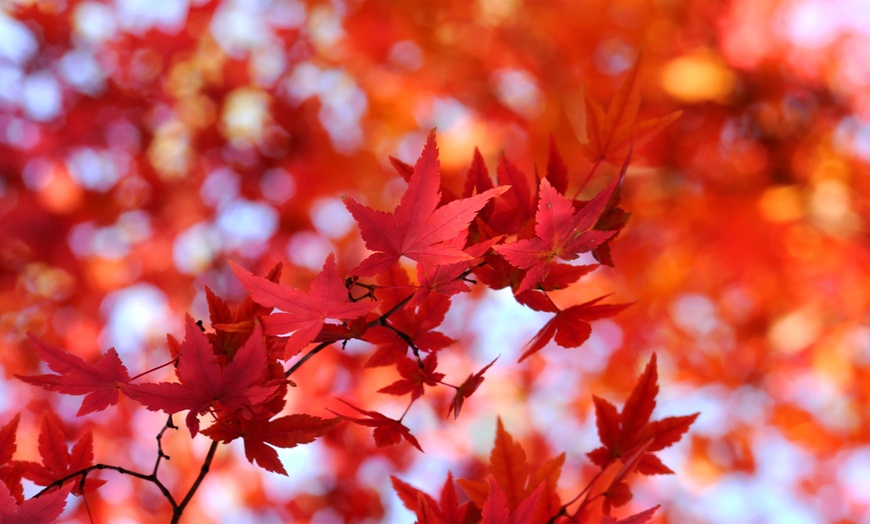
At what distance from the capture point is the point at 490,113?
283cm

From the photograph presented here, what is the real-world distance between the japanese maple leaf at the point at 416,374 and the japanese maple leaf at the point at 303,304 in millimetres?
148

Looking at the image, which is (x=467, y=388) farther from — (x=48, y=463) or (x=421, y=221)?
(x=48, y=463)

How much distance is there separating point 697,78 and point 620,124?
2.27m

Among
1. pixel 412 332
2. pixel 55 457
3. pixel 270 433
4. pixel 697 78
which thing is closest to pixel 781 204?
pixel 697 78

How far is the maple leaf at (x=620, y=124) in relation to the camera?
2.14 feet

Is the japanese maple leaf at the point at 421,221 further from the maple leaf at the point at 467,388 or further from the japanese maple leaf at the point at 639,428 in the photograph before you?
the japanese maple leaf at the point at 639,428

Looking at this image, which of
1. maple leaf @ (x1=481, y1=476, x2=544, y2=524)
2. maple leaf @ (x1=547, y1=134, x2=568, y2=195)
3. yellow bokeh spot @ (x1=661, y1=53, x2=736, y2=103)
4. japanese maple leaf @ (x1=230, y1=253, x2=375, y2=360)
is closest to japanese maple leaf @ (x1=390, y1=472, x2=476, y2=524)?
maple leaf @ (x1=481, y1=476, x2=544, y2=524)

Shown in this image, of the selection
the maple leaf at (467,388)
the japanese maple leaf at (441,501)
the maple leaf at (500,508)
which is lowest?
the maple leaf at (500,508)

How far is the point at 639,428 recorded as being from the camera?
711 millimetres

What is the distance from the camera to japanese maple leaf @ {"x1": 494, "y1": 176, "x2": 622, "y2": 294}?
558 mm

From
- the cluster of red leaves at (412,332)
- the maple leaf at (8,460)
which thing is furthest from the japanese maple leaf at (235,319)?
the maple leaf at (8,460)

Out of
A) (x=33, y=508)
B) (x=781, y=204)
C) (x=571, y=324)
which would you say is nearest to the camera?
(x=33, y=508)

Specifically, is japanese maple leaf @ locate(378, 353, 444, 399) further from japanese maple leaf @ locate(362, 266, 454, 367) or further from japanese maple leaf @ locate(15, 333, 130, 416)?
japanese maple leaf @ locate(15, 333, 130, 416)

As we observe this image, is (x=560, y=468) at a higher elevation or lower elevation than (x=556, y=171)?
lower
